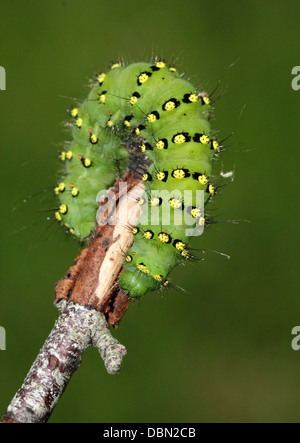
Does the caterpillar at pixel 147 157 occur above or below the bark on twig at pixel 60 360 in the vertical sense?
above

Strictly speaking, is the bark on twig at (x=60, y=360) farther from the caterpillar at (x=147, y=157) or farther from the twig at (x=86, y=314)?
the caterpillar at (x=147, y=157)

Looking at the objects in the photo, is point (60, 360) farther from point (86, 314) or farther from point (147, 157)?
point (147, 157)

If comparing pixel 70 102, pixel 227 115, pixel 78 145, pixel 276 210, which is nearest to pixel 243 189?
pixel 276 210

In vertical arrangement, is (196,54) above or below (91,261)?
above

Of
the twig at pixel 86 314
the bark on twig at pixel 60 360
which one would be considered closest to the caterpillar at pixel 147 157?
the twig at pixel 86 314

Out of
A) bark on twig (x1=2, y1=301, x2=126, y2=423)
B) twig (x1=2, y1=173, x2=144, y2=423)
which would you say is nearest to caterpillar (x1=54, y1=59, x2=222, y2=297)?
twig (x1=2, y1=173, x2=144, y2=423)

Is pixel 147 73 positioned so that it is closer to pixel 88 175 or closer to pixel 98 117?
pixel 98 117
